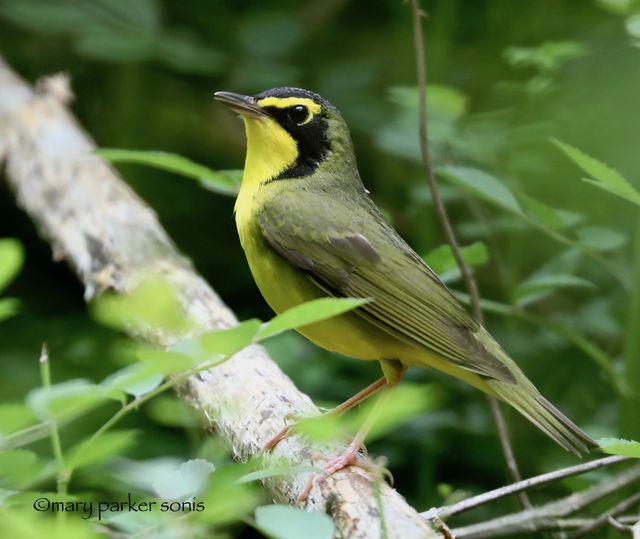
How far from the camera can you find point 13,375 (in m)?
4.41

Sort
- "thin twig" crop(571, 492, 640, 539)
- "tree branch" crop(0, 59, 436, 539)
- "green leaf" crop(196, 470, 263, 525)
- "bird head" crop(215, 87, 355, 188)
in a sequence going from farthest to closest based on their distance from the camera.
Result: 1. "bird head" crop(215, 87, 355, 188)
2. "thin twig" crop(571, 492, 640, 539)
3. "tree branch" crop(0, 59, 436, 539)
4. "green leaf" crop(196, 470, 263, 525)

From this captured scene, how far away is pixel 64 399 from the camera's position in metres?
1.47

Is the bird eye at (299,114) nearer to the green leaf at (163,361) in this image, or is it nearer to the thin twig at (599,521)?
the thin twig at (599,521)

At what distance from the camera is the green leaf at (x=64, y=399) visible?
58.2 inches

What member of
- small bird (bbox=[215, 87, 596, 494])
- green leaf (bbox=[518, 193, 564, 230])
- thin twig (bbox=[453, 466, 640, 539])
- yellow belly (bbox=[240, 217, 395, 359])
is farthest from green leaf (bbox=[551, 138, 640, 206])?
thin twig (bbox=[453, 466, 640, 539])

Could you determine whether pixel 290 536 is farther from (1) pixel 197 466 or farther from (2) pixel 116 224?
(2) pixel 116 224

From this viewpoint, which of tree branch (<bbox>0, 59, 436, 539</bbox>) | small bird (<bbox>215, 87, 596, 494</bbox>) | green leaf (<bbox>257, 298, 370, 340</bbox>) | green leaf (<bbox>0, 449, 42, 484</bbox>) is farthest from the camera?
small bird (<bbox>215, 87, 596, 494</bbox>)

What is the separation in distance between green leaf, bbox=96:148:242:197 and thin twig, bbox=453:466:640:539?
5.23 ft

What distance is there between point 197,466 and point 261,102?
2425 mm

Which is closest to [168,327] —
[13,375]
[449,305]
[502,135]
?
[449,305]

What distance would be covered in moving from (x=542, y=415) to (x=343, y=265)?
868mm

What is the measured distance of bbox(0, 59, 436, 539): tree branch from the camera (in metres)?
2.67

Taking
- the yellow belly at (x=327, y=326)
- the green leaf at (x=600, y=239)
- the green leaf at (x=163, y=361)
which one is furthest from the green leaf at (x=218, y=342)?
the green leaf at (x=600, y=239)

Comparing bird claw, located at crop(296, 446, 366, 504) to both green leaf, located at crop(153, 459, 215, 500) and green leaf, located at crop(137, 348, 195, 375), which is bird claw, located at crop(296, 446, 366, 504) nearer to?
green leaf, located at crop(153, 459, 215, 500)
